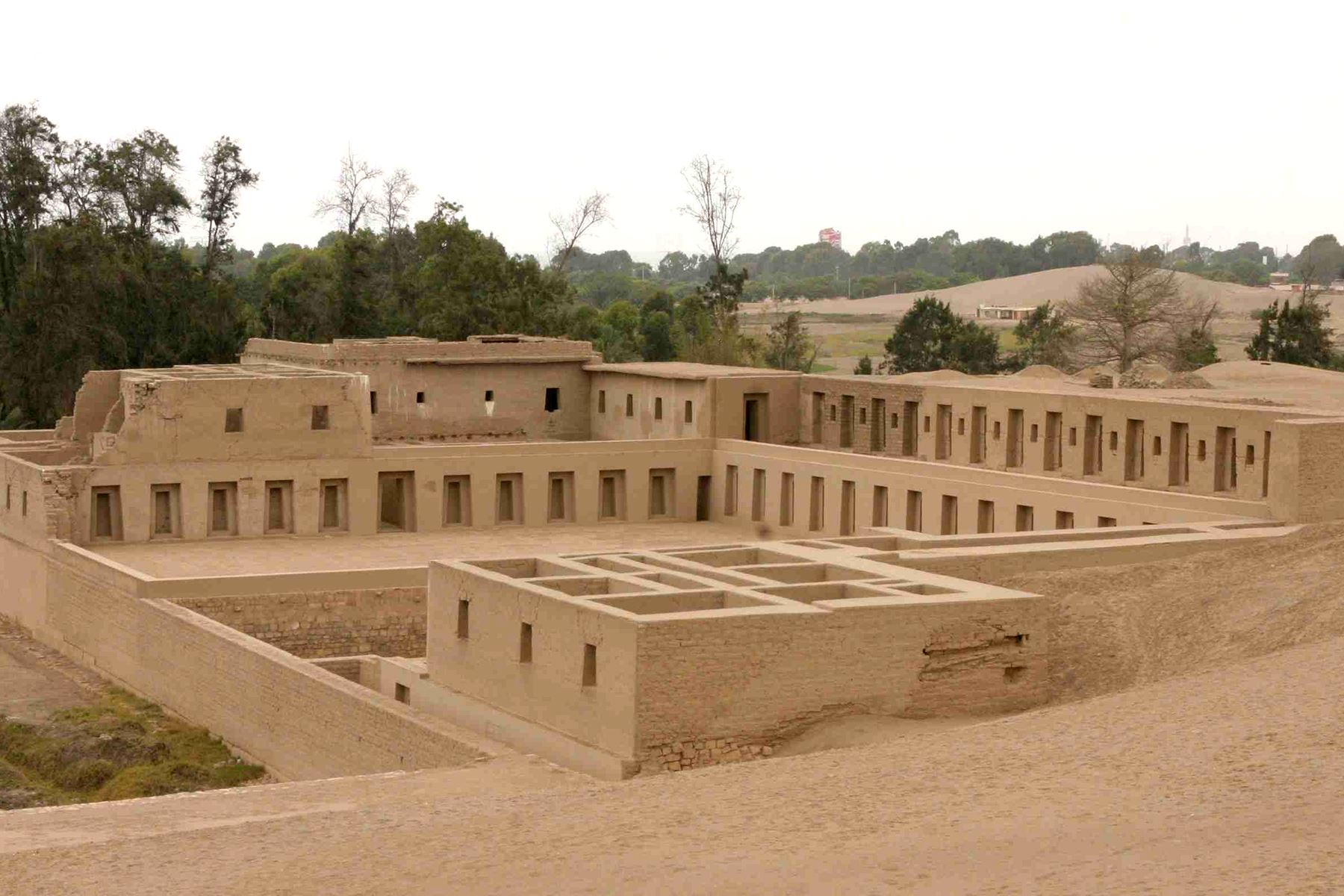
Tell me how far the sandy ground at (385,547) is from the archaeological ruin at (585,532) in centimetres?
14

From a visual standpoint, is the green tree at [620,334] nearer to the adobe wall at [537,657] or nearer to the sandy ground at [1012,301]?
the sandy ground at [1012,301]

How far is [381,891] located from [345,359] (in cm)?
3377

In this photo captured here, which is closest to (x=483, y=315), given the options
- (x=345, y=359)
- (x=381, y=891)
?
(x=345, y=359)

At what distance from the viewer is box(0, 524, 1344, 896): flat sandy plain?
14195 mm

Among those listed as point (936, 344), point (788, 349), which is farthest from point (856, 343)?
point (936, 344)

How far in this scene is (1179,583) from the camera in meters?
25.2

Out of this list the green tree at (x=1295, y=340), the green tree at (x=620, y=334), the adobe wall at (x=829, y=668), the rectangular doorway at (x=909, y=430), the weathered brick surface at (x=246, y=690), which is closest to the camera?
the adobe wall at (x=829, y=668)

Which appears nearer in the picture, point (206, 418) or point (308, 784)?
point (308, 784)

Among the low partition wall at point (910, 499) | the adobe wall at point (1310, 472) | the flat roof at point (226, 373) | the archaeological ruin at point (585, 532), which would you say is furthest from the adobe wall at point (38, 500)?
the adobe wall at point (1310, 472)

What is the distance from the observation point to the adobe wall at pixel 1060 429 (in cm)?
3303

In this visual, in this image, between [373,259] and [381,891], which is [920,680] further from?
[373,259]

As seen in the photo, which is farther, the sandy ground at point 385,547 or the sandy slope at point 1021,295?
the sandy slope at point 1021,295

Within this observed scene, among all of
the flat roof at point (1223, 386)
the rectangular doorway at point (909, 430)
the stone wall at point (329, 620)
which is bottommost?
the stone wall at point (329, 620)

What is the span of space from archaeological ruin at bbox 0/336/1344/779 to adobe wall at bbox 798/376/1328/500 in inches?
2.6
